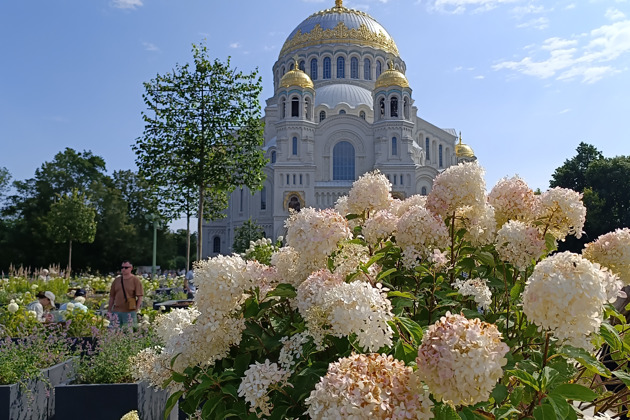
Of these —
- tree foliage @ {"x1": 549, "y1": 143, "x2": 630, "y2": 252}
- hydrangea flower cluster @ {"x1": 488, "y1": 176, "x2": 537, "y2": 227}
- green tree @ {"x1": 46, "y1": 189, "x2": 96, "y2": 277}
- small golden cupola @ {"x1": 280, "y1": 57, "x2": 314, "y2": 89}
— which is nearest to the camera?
hydrangea flower cluster @ {"x1": 488, "y1": 176, "x2": 537, "y2": 227}

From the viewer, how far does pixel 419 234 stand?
2.46 metres

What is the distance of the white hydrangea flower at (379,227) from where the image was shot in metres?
2.69

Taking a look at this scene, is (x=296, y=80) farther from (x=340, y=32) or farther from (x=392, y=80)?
(x=340, y=32)

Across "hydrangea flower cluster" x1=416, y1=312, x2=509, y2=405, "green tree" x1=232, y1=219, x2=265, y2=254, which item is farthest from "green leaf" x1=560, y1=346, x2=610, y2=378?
"green tree" x1=232, y1=219, x2=265, y2=254

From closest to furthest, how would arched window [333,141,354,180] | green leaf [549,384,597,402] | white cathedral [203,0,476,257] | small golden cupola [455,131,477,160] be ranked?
green leaf [549,384,597,402] → white cathedral [203,0,476,257] → arched window [333,141,354,180] → small golden cupola [455,131,477,160]

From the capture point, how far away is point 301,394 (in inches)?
76.7

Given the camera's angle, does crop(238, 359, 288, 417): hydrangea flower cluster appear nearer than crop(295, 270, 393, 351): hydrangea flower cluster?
No

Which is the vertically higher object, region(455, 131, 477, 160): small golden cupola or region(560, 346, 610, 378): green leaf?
region(455, 131, 477, 160): small golden cupola

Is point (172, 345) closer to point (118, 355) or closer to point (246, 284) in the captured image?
point (246, 284)

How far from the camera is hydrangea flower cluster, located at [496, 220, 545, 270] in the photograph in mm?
2352

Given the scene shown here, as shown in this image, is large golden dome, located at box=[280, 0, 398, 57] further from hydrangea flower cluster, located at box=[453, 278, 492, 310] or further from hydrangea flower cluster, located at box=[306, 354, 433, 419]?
hydrangea flower cluster, located at box=[306, 354, 433, 419]

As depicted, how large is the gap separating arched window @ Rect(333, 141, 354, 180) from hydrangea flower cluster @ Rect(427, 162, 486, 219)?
43925mm

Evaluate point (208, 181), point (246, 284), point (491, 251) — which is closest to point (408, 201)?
point (491, 251)

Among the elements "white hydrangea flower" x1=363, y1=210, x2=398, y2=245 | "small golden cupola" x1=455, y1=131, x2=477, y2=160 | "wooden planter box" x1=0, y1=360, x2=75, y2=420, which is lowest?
"wooden planter box" x1=0, y1=360, x2=75, y2=420
